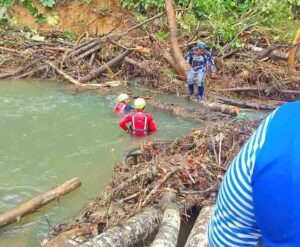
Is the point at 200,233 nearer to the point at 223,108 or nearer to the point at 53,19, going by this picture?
the point at 223,108

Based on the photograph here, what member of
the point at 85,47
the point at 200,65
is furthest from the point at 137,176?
the point at 85,47

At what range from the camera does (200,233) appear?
435 centimetres

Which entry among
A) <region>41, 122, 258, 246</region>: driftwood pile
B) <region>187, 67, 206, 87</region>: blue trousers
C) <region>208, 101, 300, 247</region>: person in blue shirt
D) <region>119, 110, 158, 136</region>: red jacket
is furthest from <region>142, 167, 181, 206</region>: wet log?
<region>187, 67, 206, 87</region>: blue trousers

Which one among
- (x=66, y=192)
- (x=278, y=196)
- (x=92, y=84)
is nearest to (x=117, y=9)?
(x=92, y=84)

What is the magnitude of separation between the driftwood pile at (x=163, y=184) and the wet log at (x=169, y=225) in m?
0.14

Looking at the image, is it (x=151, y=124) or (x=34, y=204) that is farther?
(x=151, y=124)

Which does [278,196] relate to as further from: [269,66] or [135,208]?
[269,66]

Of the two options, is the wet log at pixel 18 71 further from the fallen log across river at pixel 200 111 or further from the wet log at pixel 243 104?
the wet log at pixel 243 104

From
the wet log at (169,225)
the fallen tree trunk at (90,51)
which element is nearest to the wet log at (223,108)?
the fallen tree trunk at (90,51)

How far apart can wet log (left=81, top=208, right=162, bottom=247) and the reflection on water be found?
1565mm

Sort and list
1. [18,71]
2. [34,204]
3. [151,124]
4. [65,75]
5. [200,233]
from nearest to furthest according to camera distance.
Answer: [200,233] < [34,204] < [151,124] < [65,75] < [18,71]

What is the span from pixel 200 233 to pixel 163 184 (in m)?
1.46

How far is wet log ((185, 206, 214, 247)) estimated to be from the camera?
403 centimetres

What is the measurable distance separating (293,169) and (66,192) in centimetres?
580
